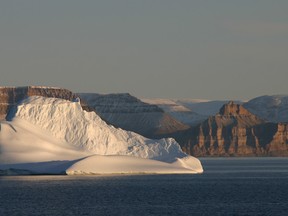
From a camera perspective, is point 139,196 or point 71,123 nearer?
point 139,196

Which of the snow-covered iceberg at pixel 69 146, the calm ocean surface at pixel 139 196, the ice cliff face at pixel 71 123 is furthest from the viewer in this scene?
the ice cliff face at pixel 71 123

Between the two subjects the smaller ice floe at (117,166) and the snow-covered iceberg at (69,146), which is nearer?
the smaller ice floe at (117,166)

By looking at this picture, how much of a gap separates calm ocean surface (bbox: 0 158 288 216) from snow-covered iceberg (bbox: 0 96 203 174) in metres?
2.23

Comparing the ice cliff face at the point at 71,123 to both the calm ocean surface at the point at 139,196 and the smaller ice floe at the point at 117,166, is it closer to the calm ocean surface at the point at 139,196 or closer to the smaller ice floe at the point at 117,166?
the calm ocean surface at the point at 139,196

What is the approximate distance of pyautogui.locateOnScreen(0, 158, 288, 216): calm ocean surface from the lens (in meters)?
104

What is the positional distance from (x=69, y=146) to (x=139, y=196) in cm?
4004

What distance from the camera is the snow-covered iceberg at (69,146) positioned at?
15425 centimetres

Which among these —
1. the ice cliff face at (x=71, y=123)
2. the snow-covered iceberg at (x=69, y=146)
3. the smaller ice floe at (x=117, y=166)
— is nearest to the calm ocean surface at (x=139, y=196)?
the smaller ice floe at (x=117, y=166)

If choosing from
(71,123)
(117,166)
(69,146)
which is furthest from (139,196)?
(71,123)

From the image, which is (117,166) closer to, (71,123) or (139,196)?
(71,123)

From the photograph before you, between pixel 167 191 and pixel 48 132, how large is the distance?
34.1 metres

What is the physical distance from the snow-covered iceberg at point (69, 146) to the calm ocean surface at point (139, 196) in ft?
7.32

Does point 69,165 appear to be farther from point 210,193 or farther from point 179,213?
point 179,213

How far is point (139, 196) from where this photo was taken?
4867 inches
